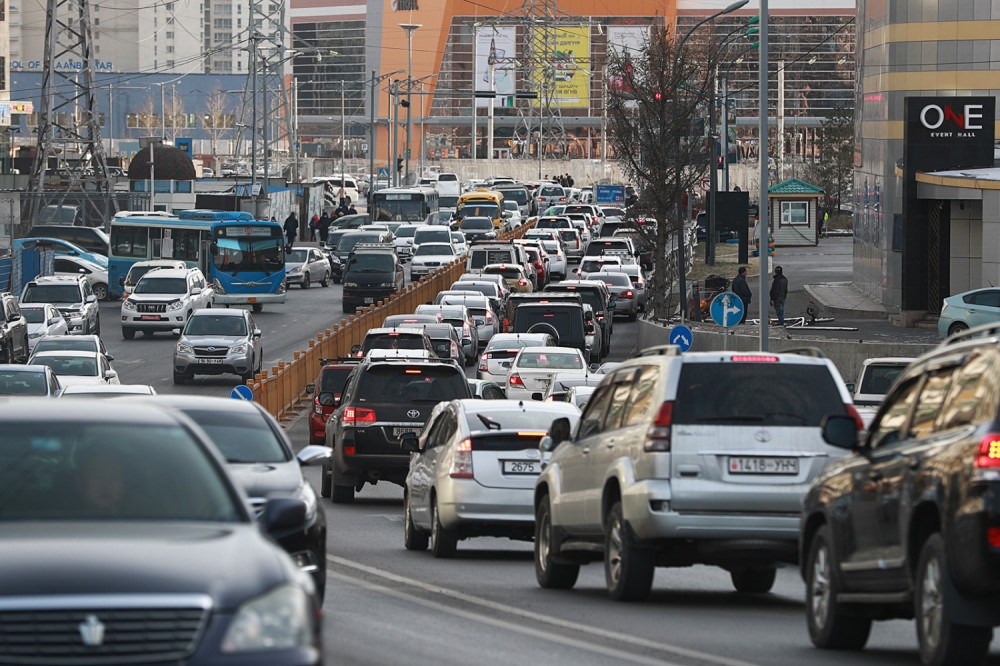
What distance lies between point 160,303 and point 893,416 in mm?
40422

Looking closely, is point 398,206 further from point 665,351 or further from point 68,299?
point 665,351

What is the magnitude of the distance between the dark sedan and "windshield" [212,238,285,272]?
161ft

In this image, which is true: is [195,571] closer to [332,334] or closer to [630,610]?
[630,610]

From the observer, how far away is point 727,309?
3008 cm

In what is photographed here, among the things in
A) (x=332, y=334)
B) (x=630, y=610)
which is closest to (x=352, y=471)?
(x=630, y=610)

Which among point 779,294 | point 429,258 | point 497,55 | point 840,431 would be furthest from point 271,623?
point 497,55

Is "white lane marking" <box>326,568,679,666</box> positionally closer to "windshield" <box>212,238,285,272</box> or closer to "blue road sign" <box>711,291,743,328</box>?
"blue road sign" <box>711,291,743,328</box>

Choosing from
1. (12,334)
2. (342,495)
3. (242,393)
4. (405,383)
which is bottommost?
(342,495)

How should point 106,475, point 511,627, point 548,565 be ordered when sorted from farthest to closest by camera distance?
point 548,565, point 511,627, point 106,475

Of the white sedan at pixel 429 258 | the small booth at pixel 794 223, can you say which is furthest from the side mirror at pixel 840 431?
the small booth at pixel 794 223

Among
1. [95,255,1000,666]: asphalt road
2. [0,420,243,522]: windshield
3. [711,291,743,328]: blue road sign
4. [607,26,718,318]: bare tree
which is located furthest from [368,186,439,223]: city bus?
[0,420,243,522]: windshield

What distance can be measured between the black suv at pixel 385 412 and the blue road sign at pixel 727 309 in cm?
949

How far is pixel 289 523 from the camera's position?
7.49 meters

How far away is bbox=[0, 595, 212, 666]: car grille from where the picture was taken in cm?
570
